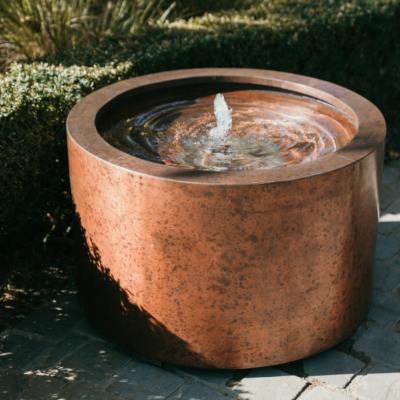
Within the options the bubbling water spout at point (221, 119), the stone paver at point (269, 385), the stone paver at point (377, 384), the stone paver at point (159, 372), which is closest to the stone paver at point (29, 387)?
the stone paver at point (159, 372)

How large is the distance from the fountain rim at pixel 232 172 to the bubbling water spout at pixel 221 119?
0.29 metres

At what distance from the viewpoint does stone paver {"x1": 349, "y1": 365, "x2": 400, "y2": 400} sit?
4160 millimetres

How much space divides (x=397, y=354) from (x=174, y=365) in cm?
129

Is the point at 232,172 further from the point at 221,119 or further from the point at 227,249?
the point at 221,119

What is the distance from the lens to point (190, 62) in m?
6.05

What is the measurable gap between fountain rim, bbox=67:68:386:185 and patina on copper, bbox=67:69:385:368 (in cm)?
1

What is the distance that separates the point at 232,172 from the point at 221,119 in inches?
42.1

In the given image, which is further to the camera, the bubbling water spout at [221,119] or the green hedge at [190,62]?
the green hedge at [190,62]

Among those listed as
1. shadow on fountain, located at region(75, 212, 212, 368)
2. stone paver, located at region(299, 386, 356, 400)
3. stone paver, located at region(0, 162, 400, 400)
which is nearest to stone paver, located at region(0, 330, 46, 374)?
stone paver, located at region(0, 162, 400, 400)

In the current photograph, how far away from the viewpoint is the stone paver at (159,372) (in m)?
4.19

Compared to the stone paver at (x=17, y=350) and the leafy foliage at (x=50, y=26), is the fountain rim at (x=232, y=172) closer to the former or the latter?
the stone paver at (x=17, y=350)

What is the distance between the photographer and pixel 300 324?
4223 millimetres

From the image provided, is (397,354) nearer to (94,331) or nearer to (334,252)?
(334,252)

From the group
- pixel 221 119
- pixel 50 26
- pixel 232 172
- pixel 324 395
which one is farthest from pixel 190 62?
pixel 324 395
